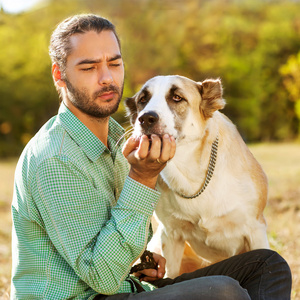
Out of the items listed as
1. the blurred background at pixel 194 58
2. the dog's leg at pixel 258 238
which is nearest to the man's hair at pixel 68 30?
the dog's leg at pixel 258 238

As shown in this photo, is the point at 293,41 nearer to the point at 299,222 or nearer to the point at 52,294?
the point at 299,222

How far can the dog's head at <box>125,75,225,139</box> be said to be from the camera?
244 cm

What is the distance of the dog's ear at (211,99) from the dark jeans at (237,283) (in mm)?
883

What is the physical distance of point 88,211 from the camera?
1.85m

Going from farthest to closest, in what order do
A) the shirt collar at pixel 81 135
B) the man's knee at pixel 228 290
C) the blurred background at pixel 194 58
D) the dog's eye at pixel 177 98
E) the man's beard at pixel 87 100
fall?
the blurred background at pixel 194 58, the dog's eye at pixel 177 98, the man's beard at pixel 87 100, the shirt collar at pixel 81 135, the man's knee at pixel 228 290

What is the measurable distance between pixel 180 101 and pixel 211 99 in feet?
0.71

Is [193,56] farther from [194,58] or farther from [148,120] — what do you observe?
[148,120]

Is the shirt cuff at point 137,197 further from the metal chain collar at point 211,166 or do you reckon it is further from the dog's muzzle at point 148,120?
the metal chain collar at point 211,166

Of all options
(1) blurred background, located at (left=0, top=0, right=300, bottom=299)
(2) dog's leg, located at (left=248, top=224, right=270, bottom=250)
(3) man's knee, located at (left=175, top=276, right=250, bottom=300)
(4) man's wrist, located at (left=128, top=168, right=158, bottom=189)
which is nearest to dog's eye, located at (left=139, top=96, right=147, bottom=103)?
(4) man's wrist, located at (left=128, top=168, right=158, bottom=189)

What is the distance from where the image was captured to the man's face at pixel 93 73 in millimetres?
2100

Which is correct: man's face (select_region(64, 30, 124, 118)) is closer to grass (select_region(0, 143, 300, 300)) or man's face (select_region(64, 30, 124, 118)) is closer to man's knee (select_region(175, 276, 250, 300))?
man's knee (select_region(175, 276, 250, 300))

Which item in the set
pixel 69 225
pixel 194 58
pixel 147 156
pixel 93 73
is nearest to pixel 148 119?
pixel 93 73

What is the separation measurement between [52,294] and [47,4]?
28.8 meters

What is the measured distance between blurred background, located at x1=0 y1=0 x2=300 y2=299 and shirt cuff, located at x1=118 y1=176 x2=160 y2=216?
18.7m
